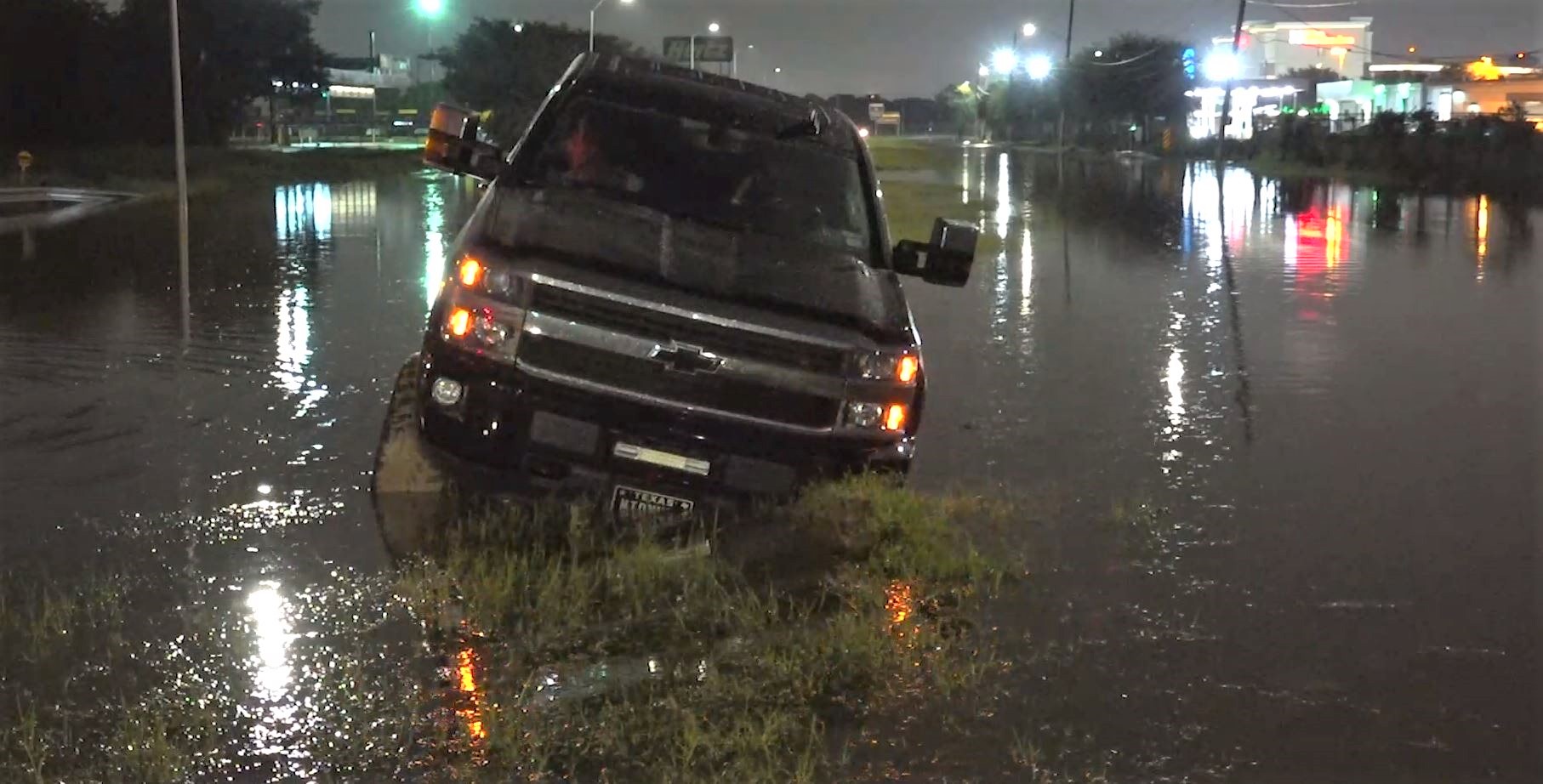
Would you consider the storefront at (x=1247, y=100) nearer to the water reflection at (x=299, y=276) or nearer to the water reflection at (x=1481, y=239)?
the water reflection at (x=1481, y=239)

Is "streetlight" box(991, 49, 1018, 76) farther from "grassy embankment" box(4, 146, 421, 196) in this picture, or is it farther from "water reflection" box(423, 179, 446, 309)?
"water reflection" box(423, 179, 446, 309)

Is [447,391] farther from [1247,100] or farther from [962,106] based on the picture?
[962,106]

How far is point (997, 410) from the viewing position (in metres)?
10.1

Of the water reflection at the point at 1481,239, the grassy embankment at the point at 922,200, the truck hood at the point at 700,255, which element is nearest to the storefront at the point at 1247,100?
the grassy embankment at the point at 922,200

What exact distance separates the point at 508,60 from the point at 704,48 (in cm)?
934

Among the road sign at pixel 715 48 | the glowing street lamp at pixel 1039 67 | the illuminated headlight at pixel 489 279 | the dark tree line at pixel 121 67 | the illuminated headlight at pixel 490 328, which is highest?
the glowing street lamp at pixel 1039 67

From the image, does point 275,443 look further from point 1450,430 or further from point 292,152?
point 292,152

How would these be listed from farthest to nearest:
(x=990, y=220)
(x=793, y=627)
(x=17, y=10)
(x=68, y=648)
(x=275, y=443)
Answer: (x=17, y=10) < (x=990, y=220) < (x=275, y=443) < (x=793, y=627) < (x=68, y=648)

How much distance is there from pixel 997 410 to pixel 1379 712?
4.97 metres

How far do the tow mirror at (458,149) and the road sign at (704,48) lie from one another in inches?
2491

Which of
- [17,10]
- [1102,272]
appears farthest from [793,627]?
[17,10]

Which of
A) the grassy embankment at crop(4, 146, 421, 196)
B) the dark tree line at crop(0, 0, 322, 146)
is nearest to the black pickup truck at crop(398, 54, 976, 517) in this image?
the grassy embankment at crop(4, 146, 421, 196)

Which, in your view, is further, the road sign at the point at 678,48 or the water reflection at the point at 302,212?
the road sign at the point at 678,48

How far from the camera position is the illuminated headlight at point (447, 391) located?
6344mm
